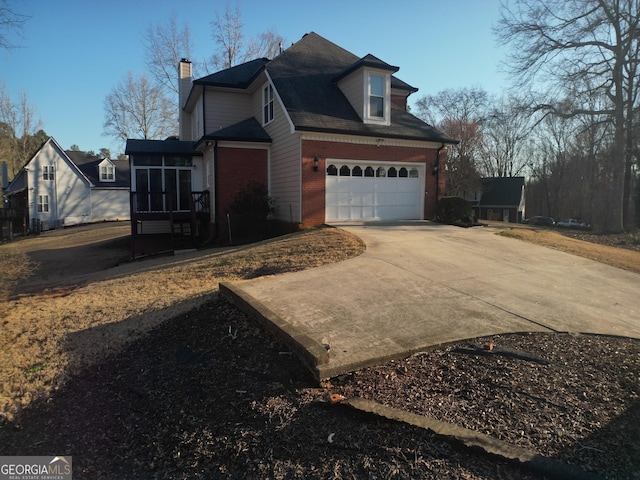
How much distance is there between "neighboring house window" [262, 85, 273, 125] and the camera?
17281mm

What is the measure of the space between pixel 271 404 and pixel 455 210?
14.1 m

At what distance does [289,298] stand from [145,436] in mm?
3088

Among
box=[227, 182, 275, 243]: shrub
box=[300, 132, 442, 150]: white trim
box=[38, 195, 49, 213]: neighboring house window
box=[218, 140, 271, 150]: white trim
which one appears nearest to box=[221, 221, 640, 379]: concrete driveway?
box=[300, 132, 442, 150]: white trim

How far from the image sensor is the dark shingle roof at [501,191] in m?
51.7

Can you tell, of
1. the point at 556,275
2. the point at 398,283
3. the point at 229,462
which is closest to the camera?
the point at 229,462

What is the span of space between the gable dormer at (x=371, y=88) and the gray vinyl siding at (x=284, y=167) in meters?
3.07

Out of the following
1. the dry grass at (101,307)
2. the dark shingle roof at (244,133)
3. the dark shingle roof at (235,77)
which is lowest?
the dry grass at (101,307)

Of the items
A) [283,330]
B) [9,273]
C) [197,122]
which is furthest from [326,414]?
[197,122]

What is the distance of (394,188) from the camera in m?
16.8

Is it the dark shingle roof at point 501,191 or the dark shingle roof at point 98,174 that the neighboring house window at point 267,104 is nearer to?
the dark shingle roof at point 98,174

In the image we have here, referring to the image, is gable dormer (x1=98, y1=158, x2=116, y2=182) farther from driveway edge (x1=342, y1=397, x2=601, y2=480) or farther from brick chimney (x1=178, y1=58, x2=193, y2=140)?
driveway edge (x1=342, y1=397, x2=601, y2=480)

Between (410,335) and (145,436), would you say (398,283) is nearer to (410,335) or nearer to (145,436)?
(410,335)

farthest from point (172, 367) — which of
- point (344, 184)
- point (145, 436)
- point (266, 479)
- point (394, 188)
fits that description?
point (394, 188)

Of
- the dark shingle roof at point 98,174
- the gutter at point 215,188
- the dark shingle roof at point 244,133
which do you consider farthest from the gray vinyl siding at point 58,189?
the gutter at point 215,188
